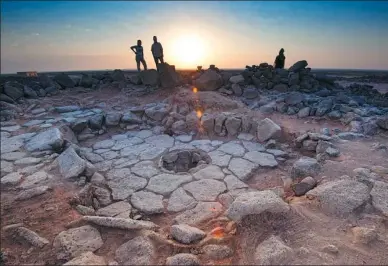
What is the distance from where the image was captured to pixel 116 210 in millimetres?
3891

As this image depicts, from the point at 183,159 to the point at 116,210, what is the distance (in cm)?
221

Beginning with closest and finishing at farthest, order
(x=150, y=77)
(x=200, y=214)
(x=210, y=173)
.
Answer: (x=200, y=214) < (x=210, y=173) < (x=150, y=77)

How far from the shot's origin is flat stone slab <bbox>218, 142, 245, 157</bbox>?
5.57 meters

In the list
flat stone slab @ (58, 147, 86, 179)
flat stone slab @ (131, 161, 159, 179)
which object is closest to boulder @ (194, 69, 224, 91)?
flat stone slab @ (131, 161, 159, 179)

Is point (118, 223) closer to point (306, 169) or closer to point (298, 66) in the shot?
point (306, 169)

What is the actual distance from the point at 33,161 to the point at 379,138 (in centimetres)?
698

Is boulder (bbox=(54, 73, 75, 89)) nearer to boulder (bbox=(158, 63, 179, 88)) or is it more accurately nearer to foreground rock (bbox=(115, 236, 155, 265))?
boulder (bbox=(158, 63, 179, 88))

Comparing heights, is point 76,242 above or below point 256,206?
below

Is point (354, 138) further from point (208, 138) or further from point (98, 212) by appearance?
point (98, 212)

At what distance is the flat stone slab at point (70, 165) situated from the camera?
4.07 metres

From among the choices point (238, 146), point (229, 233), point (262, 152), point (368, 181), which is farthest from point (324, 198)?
point (238, 146)

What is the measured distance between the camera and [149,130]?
22.7ft

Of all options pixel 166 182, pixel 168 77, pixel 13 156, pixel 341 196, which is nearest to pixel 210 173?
pixel 166 182

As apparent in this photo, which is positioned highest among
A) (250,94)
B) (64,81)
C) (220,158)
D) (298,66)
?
(298,66)
